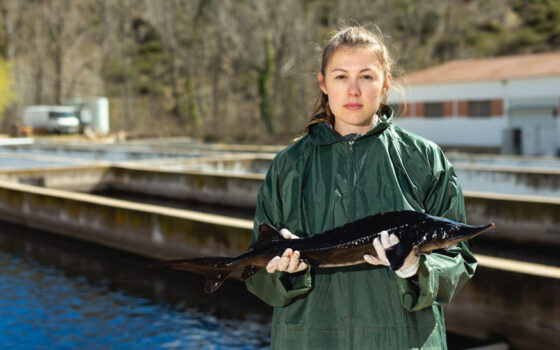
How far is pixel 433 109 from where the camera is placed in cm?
3556

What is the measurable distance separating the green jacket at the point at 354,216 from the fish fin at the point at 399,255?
0.57ft

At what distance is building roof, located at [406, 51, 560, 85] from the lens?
105ft

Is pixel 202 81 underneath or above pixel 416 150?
above

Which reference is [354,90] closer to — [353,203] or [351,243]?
[353,203]

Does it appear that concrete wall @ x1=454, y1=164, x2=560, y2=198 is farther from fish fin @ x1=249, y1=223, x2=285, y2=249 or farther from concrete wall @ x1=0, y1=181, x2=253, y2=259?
fish fin @ x1=249, y1=223, x2=285, y2=249

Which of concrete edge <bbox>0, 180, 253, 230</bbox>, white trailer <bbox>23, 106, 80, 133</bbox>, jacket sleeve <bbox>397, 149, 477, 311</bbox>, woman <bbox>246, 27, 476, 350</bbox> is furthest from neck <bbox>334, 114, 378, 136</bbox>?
white trailer <bbox>23, 106, 80, 133</bbox>

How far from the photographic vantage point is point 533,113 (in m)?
31.1

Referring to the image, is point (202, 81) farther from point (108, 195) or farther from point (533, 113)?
point (108, 195)

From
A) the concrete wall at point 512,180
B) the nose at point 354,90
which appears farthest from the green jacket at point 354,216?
the concrete wall at point 512,180

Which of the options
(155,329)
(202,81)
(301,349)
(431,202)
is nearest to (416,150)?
(431,202)

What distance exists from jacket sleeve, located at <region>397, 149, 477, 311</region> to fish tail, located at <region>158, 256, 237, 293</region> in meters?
0.55

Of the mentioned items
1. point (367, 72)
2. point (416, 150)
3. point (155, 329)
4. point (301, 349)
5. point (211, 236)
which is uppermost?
point (367, 72)


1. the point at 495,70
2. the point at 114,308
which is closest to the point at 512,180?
the point at 114,308

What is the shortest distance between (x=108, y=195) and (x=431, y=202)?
64.1 ft
